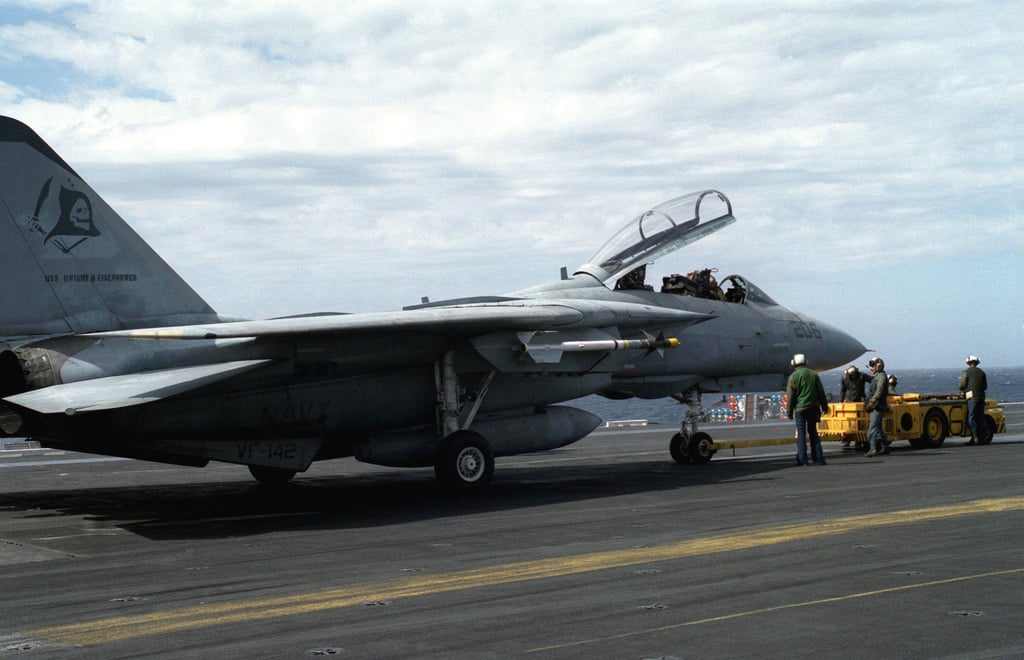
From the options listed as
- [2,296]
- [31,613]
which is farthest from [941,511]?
[2,296]

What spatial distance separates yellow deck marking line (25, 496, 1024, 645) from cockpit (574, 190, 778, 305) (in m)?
7.61

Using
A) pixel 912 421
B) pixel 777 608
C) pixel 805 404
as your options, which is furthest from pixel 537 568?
pixel 912 421

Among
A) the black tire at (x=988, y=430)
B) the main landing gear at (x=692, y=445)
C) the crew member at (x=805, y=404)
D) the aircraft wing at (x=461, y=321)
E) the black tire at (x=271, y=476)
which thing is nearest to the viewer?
the aircraft wing at (x=461, y=321)

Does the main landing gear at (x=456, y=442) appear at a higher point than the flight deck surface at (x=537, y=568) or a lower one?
higher

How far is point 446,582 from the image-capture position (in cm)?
807

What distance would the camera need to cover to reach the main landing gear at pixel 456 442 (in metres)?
14.7

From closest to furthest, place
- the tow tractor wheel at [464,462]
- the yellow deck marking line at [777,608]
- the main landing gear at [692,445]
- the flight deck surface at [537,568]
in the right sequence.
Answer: the yellow deck marking line at [777,608] < the flight deck surface at [537,568] < the tow tractor wheel at [464,462] < the main landing gear at [692,445]

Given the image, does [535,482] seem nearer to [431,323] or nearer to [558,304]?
[558,304]

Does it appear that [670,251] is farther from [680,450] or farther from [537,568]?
[537,568]

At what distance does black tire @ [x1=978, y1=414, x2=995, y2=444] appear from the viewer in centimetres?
2180

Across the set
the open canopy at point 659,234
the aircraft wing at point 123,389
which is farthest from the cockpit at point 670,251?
the aircraft wing at point 123,389

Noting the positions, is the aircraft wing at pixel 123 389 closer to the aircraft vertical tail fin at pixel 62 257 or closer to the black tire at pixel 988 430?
the aircraft vertical tail fin at pixel 62 257

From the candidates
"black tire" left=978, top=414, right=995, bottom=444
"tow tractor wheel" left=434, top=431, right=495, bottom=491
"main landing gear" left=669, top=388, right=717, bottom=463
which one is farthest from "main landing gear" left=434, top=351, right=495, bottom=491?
"black tire" left=978, top=414, right=995, bottom=444

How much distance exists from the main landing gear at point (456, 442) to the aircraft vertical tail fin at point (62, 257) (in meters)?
3.64
